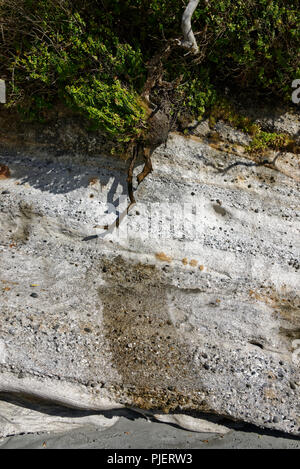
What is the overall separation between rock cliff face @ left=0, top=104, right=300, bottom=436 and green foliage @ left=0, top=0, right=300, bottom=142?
54.2 inches

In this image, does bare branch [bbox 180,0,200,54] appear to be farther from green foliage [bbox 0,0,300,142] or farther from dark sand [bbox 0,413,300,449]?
dark sand [bbox 0,413,300,449]

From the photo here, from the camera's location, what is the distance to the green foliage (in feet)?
23.3

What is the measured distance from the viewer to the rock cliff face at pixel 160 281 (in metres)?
6.69

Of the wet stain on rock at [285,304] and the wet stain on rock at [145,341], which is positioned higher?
the wet stain on rock at [285,304]

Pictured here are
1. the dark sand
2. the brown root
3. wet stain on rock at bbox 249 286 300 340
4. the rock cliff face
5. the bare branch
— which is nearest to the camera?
the rock cliff face

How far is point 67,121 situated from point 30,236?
3.21 m

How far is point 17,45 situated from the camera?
7.35 metres

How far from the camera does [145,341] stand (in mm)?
7180

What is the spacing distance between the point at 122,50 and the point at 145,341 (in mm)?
6725

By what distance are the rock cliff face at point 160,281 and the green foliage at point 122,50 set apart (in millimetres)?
1376

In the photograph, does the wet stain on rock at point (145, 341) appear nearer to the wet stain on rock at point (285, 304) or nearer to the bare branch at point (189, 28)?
the wet stain on rock at point (285, 304)

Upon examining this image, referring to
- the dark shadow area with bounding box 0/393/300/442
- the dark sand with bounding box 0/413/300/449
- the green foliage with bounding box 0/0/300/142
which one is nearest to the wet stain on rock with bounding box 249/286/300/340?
the dark shadow area with bounding box 0/393/300/442

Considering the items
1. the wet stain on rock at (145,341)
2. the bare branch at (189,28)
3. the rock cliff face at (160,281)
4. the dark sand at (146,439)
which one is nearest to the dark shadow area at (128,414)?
the dark sand at (146,439)
